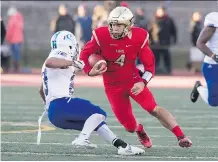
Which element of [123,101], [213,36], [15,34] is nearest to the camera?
[123,101]

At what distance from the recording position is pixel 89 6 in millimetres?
26625

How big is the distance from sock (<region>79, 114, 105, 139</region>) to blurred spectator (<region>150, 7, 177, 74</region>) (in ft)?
44.6

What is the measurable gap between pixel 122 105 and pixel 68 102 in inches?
30.7

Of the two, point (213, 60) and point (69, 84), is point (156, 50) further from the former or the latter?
point (69, 84)

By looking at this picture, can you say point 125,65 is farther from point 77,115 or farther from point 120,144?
point 120,144

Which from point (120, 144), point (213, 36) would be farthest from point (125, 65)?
point (213, 36)

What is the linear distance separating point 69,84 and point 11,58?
590 inches

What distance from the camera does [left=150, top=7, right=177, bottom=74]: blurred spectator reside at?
21.9 meters

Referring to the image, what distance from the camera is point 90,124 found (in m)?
8.30

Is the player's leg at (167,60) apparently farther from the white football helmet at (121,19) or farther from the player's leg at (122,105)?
the white football helmet at (121,19)

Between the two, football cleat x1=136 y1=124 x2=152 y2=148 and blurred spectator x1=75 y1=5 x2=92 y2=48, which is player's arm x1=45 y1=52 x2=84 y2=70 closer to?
football cleat x1=136 y1=124 x2=152 y2=148

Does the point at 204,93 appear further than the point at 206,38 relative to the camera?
Yes

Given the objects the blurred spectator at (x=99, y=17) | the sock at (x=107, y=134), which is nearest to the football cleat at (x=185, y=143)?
the sock at (x=107, y=134)

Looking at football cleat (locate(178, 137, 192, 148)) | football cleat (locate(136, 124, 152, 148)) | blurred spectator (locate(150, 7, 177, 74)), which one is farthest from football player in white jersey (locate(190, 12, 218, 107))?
blurred spectator (locate(150, 7, 177, 74))
